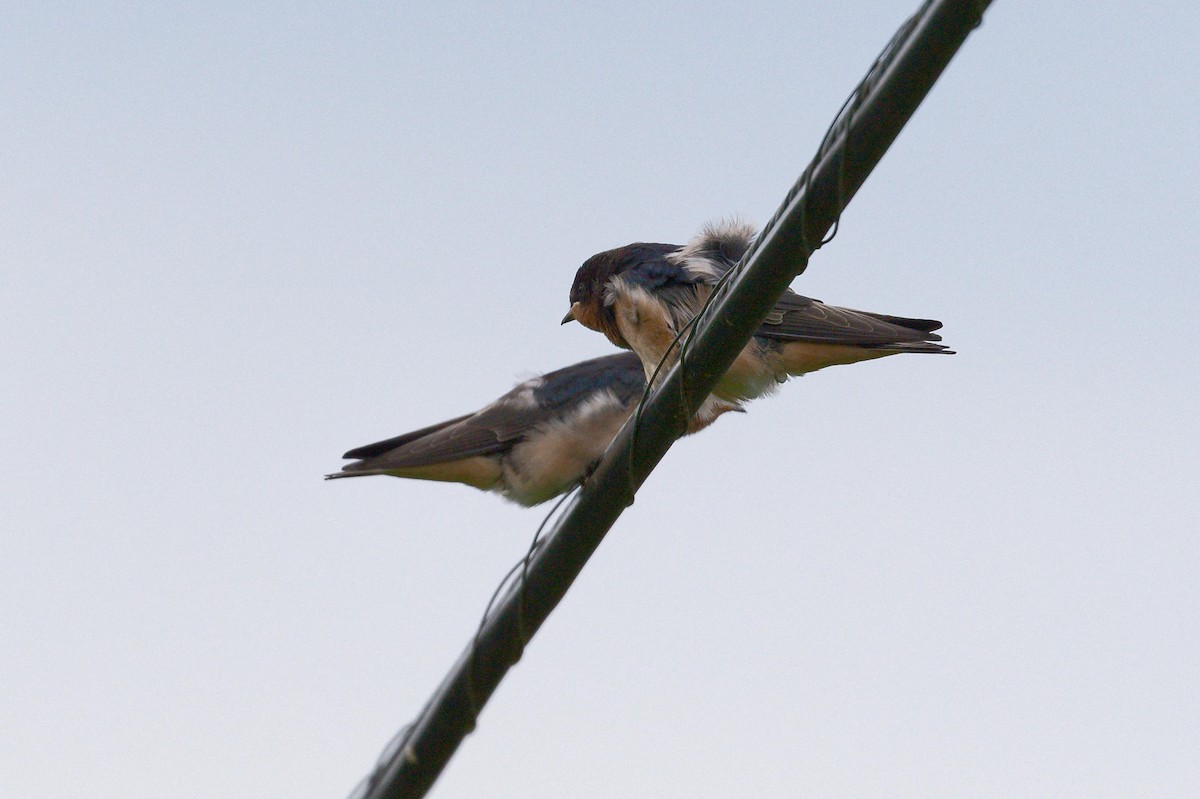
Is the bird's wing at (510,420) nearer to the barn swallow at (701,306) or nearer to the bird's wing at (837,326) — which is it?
the barn swallow at (701,306)

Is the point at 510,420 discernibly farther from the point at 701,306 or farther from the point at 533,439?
the point at 701,306

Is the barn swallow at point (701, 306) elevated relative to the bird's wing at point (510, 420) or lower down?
elevated

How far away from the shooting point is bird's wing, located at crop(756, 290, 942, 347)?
15.2 ft

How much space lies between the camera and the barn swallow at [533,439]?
17.5 feet

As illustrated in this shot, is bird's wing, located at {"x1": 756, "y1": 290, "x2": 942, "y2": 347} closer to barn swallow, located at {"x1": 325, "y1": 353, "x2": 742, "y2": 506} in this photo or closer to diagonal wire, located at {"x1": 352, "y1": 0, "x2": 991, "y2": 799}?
barn swallow, located at {"x1": 325, "y1": 353, "x2": 742, "y2": 506}

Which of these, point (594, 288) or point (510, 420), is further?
point (594, 288)

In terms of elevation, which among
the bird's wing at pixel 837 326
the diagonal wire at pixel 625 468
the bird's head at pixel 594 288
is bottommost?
the diagonal wire at pixel 625 468

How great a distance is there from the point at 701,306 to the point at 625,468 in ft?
8.68

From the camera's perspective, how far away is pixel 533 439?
17.9 ft

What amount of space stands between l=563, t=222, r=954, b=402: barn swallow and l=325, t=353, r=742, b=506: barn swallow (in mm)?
190

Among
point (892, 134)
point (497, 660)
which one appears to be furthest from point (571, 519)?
point (892, 134)

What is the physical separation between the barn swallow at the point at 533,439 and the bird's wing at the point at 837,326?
51cm

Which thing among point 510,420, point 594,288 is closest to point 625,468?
point 510,420

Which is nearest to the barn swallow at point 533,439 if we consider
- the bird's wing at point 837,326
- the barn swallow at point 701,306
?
the barn swallow at point 701,306
